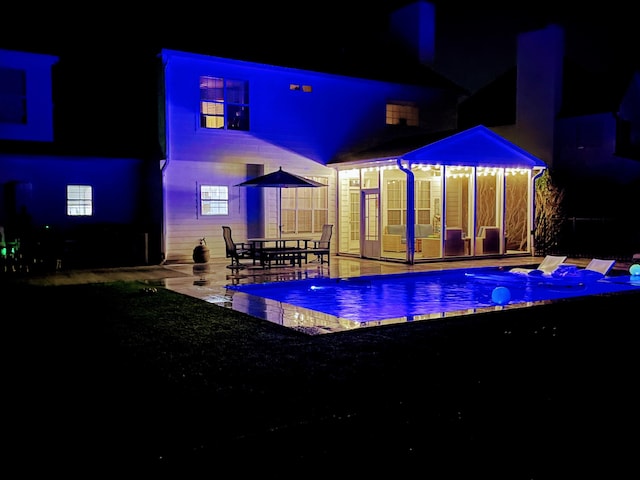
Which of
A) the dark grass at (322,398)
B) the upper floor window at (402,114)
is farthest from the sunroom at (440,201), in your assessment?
the dark grass at (322,398)

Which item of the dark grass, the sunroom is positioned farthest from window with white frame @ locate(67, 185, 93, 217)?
the dark grass

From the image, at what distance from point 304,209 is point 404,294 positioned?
22.9ft

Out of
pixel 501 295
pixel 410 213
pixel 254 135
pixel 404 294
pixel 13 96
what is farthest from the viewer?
pixel 254 135

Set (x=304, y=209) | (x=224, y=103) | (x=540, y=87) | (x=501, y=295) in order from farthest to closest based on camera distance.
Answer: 1. (x=540, y=87)
2. (x=304, y=209)
3. (x=224, y=103)
4. (x=501, y=295)

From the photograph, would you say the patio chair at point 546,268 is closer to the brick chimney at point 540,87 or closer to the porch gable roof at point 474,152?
the porch gable roof at point 474,152

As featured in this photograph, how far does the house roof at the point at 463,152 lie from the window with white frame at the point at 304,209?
3.98ft

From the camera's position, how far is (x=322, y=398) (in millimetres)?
4930

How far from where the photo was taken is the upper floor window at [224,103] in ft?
55.2

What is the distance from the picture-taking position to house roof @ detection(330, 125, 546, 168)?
1608 cm

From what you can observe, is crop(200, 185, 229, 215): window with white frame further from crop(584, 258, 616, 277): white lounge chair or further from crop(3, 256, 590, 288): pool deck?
crop(584, 258, 616, 277): white lounge chair

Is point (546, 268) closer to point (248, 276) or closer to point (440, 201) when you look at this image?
point (440, 201)

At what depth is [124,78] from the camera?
58.9 ft

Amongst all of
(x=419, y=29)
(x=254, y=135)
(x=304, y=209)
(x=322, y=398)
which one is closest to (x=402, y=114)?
(x=419, y=29)

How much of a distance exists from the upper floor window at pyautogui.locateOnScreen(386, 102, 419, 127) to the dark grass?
1317 centimetres
